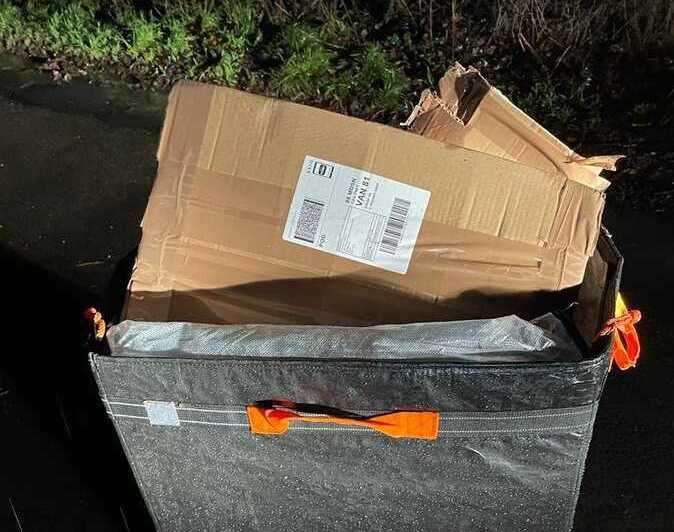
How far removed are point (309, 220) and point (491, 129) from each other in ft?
1.21

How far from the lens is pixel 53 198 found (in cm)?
280

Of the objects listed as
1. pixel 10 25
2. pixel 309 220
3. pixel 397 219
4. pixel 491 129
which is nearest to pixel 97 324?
pixel 309 220

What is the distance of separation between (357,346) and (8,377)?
1395 millimetres

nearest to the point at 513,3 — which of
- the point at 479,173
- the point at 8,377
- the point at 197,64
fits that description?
the point at 197,64

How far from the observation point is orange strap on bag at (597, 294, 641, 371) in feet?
3.67

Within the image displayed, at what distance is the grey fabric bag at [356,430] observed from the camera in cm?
112

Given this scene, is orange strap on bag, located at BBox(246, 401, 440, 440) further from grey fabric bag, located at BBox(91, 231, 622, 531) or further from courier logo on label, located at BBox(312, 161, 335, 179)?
courier logo on label, located at BBox(312, 161, 335, 179)

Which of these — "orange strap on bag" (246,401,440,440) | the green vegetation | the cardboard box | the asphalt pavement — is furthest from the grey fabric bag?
the green vegetation

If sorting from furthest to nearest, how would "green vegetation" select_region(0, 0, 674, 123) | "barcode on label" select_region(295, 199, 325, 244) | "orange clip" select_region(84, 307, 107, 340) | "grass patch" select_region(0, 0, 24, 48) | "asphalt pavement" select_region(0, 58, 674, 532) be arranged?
"grass patch" select_region(0, 0, 24, 48), "green vegetation" select_region(0, 0, 674, 123), "asphalt pavement" select_region(0, 58, 674, 532), "barcode on label" select_region(295, 199, 325, 244), "orange clip" select_region(84, 307, 107, 340)

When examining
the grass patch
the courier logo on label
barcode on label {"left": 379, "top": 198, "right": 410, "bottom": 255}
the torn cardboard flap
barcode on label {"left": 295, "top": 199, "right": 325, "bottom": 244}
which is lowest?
barcode on label {"left": 295, "top": 199, "right": 325, "bottom": 244}

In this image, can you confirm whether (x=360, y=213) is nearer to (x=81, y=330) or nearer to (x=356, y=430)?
(x=356, y=430)

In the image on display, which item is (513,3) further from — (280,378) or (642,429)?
(280,378)

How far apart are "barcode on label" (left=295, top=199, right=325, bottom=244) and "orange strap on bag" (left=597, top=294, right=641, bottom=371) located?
1.62ft

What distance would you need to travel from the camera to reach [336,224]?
1.33 metres
